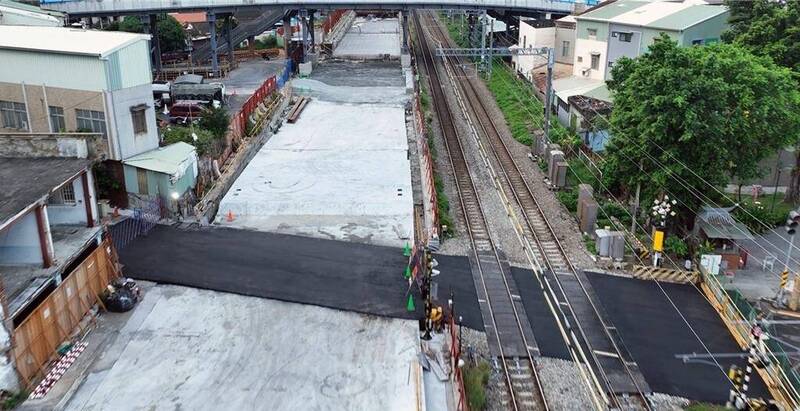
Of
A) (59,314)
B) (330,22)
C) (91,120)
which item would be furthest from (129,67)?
(330,22)

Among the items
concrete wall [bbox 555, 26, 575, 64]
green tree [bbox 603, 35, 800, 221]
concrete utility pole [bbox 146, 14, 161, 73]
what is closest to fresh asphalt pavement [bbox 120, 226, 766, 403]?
green tree [bbox 603, 35, 800, 221]

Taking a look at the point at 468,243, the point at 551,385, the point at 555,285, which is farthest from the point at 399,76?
the point at 551,385

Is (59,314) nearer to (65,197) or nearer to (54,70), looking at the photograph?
(65,197)

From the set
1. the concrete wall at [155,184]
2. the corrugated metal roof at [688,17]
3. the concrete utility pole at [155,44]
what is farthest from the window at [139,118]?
the corrugated metal roof at [688,17]

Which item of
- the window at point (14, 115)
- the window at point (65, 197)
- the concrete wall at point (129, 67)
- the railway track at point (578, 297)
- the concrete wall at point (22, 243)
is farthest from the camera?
the window at point (14, 115)

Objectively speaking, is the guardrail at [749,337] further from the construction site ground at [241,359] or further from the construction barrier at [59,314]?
the construction barrier at [59,314]

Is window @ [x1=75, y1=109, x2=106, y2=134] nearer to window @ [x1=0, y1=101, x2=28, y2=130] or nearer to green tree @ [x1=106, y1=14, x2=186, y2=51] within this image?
window @ [x1=0, y1=101, x2=28, y2=130]
